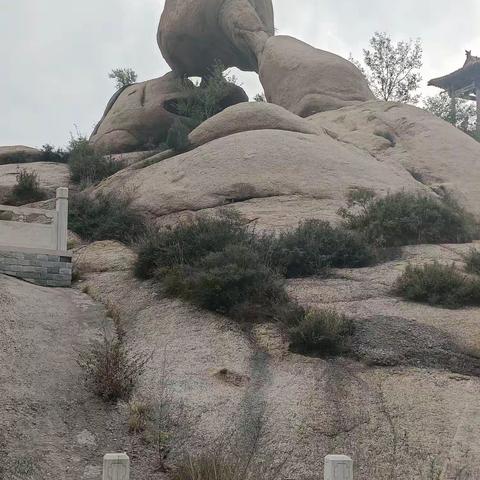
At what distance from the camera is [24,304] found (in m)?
12.6

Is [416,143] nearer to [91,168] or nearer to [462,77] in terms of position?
[91,168]

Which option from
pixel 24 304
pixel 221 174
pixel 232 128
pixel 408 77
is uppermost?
pixel 408 77

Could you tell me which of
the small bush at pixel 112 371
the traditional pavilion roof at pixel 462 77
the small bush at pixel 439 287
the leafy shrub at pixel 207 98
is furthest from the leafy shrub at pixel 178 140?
the traditional pavilion roof at pixel 462 77

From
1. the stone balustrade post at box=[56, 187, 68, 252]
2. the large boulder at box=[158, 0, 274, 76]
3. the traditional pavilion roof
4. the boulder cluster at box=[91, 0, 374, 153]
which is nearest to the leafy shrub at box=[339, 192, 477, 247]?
the stone balustrade post at box=[56, 187, 68, 252]

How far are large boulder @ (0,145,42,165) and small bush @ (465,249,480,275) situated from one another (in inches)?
745

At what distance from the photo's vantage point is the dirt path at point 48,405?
26.3 feet

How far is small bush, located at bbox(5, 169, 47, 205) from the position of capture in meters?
21.2

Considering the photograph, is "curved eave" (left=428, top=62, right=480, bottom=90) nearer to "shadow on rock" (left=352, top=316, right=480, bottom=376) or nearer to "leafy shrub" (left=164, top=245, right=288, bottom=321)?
"leafy shrub" (left=164, top=245, right=288, bottom=321)

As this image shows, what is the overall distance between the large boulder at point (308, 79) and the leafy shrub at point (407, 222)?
1022cm

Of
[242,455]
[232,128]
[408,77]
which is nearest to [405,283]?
[242,455]

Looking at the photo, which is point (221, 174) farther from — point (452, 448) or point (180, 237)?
point (452, 448)

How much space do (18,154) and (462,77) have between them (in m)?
25.9

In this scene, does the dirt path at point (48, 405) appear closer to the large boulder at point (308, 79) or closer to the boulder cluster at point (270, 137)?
the boulder cluster at point (270, 137)

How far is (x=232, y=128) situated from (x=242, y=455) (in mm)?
14831
